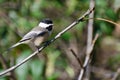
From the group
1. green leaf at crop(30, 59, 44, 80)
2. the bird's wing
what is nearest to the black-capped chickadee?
the bird's wing

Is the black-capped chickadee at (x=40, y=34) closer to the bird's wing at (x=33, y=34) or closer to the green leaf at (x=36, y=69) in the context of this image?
the bird's wing at (x=33, y=34)

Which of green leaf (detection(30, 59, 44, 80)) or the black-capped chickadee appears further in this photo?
the black-capped chickadee

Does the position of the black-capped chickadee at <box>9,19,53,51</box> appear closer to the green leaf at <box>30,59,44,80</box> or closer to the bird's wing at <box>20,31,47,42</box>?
the bird's wing at <box>20,31,47,42</box>

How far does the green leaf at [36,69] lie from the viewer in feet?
9.85

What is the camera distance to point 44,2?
438 centimetres

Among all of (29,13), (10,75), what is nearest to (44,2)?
(29,13)

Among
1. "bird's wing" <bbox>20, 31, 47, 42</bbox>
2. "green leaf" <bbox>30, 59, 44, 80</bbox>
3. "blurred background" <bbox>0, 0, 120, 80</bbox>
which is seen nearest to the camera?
"green leaf" <bbox>30, 59, 44, 80</bbox>

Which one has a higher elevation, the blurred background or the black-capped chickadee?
the black-capped chickadee

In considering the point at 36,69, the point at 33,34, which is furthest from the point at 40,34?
the point at 36,69

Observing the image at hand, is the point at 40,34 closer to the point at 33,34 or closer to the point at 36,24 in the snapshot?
the point at 33,34

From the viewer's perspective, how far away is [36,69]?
304cm

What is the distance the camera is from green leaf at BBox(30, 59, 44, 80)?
3.00 m

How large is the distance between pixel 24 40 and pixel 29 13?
1.21 m

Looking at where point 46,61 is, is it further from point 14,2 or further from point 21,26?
point 14,2
